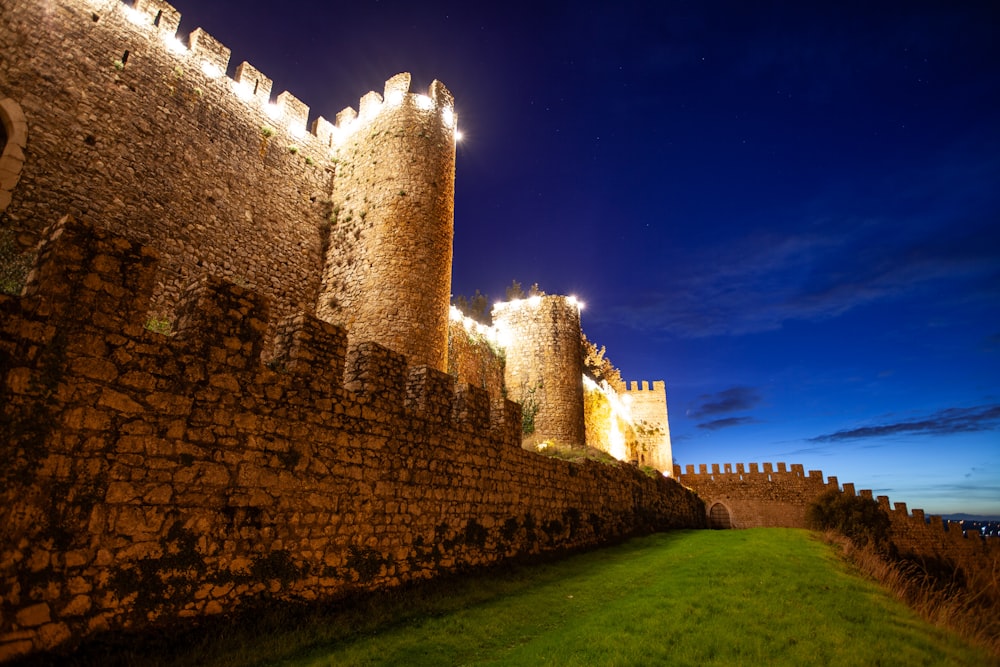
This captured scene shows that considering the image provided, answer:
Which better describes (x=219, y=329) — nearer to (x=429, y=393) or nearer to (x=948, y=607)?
(x=429, y=393)

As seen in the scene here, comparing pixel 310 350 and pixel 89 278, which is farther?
pixel 310 350

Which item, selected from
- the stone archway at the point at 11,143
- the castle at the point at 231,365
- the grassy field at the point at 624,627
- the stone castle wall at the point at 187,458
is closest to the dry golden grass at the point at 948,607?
the grassy field at the point at 624,627

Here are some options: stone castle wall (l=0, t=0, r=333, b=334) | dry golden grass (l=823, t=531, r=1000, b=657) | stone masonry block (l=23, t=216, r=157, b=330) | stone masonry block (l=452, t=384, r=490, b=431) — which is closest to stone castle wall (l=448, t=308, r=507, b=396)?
stone castle wall (l=0, t=0, r=333, b=334)

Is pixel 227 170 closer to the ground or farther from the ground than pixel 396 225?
farther from the ground

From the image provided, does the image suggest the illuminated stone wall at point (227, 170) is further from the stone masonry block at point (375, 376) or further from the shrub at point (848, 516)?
the shrub at point (848, 516)

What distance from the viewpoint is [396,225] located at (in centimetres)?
1545

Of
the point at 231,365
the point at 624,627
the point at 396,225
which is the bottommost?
the point at 624,627

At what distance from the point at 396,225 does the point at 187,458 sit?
37.5 feet

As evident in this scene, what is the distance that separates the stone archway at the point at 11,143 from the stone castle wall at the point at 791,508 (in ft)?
118

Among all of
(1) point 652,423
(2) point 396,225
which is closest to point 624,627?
(2) point 396,225

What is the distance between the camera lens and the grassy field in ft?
15.5

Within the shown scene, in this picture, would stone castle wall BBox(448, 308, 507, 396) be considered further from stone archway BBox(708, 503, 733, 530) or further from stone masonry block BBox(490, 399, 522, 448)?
stone archway BBox(708, 503, 733, 530)

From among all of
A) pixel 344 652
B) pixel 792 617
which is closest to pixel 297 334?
pixel 344 652

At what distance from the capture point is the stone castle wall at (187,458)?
13.1 feet
